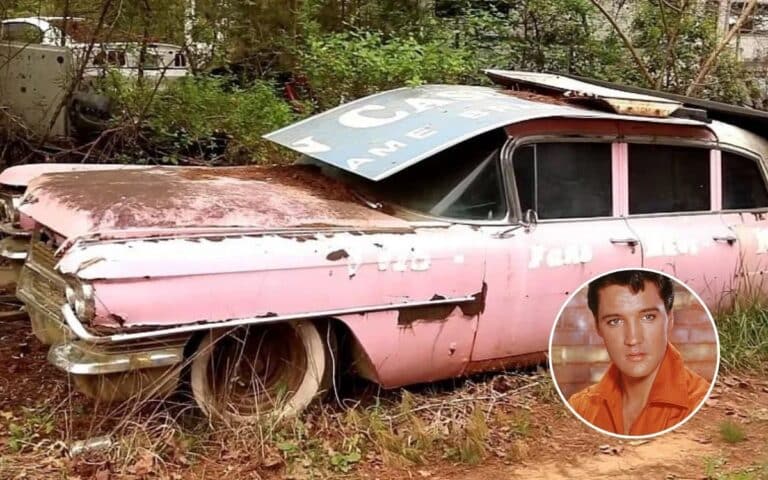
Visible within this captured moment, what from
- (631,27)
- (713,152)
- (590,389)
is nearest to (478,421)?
(590,389)

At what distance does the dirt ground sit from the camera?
3672 mm

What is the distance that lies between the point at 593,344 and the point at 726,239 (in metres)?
3.11

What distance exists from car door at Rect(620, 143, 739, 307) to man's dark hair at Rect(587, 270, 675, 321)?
238cm

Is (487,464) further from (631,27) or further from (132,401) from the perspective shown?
(631,27)

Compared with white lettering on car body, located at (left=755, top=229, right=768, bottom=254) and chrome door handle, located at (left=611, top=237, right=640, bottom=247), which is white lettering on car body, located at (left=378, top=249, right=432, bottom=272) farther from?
white lettering on car body, located at (left=755, top=229, right=768, bottom=254)

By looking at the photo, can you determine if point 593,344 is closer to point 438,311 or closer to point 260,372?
point 438,311

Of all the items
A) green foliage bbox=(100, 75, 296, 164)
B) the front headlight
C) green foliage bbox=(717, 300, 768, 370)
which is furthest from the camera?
green foliage bbox=(100, 75, 296, 164)

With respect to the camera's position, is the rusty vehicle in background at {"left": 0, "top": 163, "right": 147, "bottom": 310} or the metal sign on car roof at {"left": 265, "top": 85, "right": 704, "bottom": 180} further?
the rusty vehicle in background at {"left": 0, "top": 163, "right": 147, "bottom": 310}

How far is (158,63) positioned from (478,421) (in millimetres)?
5813

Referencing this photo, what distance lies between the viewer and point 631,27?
11.6 metres

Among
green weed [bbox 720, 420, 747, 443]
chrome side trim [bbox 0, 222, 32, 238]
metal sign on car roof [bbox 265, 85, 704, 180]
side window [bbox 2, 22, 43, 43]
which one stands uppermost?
side window [bbox 2, 22, 43, 43]

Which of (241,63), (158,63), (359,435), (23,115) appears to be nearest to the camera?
(359,435)

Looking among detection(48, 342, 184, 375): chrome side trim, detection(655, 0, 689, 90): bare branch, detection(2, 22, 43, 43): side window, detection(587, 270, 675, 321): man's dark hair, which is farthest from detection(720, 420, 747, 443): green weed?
detection(655, 0, 689, 90): bare branch

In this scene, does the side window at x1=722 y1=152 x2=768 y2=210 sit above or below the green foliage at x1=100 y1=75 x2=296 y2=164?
below
